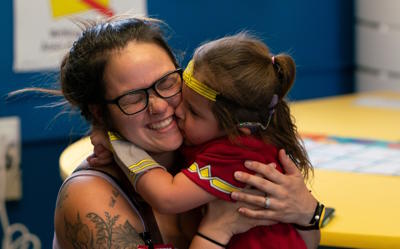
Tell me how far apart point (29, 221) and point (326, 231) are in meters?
1.66

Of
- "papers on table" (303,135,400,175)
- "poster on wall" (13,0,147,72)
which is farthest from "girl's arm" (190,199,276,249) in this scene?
"poster on wall" (13,0,147,72)

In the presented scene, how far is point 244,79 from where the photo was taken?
1391mm

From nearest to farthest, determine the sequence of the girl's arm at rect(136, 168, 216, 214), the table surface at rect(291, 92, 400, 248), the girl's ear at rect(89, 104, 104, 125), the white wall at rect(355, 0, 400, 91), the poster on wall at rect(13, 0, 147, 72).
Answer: the girl's arm at rect(136, 168, 216, 214) < the girl's ear at rect(89, 104, 104, 125) < the table surface at rect(291, 92, 400, 248) < the poster on wall at rect(13, 0, 147, 72) < the white wall at rect(355, 0, 400, 91)

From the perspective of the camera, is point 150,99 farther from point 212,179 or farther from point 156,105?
point 212,179

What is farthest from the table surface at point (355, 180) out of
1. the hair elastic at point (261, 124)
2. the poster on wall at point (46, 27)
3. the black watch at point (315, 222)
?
the poster on wall at point (46, 27)

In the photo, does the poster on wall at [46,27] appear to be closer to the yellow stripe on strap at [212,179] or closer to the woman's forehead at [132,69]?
the woman's forehead at [132,69]

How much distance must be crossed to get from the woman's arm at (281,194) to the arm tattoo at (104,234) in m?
0.22

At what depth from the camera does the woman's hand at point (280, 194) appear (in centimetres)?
143

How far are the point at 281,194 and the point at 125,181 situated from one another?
32cm

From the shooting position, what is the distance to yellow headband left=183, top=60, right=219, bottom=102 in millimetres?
1417

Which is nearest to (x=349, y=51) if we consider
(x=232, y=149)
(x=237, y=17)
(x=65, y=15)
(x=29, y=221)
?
(x=237, y=17)

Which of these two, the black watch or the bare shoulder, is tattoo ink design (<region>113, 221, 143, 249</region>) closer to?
the bare shoulder

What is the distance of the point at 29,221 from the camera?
300 centimetres

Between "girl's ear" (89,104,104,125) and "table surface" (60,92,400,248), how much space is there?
48 centimetres
